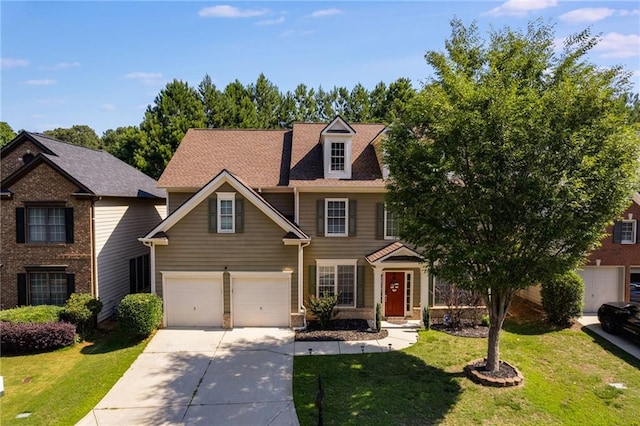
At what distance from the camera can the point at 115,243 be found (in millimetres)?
17734

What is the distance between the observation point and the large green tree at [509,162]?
30.6 feet

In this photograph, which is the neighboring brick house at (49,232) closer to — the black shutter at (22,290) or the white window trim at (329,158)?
the black shutter at (22,290)

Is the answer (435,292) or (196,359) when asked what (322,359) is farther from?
(435,292)

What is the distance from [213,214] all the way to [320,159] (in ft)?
19.4

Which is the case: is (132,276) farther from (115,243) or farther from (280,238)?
(280,238)

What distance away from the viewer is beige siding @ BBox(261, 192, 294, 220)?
17.8 m

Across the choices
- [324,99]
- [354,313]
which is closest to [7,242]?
[354,313]

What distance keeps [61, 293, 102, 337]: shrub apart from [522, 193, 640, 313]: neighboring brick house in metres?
20.0

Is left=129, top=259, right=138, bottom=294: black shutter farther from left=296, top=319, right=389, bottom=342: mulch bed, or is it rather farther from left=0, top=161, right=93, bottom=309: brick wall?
left=296, top=319, right=389, bottom=342: mulch bed

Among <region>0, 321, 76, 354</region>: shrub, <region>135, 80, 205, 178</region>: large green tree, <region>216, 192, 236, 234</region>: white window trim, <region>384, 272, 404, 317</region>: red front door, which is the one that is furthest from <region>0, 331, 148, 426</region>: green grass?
<region>135, 80, 205, 178</region>: large green tree

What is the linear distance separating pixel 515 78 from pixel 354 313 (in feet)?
36.8

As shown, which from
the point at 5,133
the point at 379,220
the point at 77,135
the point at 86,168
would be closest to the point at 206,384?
the point at 379,220

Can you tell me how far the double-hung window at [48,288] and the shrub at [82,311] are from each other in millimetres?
1087

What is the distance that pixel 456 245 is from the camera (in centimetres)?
1032
